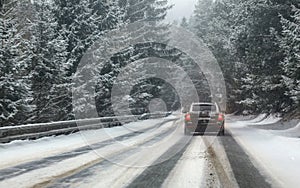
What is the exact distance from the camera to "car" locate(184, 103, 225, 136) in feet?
61.2

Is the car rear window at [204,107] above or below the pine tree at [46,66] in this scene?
below

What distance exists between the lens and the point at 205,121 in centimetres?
1875

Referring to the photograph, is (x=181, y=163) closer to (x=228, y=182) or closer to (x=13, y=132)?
(x=228, y=182)

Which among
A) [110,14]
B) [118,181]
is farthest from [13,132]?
[110,14]

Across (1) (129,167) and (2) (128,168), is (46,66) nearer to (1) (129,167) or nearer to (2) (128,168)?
(1) (129,167)

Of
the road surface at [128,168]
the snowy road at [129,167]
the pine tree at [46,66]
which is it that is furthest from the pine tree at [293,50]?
the pine tree at [46,66]

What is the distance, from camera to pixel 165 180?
7148 mm

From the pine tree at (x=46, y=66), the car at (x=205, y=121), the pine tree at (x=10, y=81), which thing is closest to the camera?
the pine tree at (x=10, y=81)

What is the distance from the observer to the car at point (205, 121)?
18.6 metres

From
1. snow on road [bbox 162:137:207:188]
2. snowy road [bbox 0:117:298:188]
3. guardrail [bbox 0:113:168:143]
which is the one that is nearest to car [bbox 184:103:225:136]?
guardrail [bbox 0:113:168:143]

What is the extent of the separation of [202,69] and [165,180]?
2417 inches

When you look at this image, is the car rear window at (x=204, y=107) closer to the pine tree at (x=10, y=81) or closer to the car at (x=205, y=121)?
the car at (x=205, y=121)

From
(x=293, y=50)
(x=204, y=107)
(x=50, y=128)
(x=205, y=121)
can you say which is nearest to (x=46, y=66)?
(x=50, y=128)

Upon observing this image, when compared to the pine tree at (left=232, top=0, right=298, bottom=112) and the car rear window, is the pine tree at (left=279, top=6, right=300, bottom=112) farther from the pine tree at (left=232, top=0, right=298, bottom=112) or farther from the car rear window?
the car rear window
